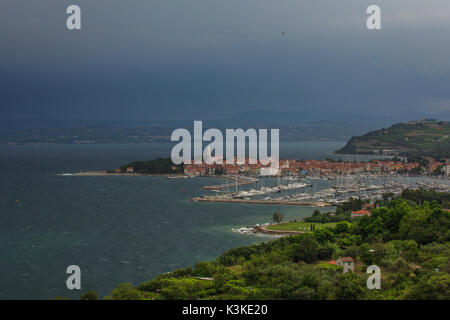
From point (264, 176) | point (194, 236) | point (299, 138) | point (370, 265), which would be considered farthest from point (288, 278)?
point (299, 138)

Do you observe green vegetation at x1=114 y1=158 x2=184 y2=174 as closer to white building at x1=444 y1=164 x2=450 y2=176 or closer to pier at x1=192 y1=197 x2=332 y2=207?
Result: pier at x1=192 y1=197 x2=332 y2=207

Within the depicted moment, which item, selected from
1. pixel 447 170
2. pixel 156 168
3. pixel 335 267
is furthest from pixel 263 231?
pixel 447 170

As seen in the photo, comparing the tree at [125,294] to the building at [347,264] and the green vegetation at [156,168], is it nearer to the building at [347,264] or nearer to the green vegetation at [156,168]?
the building at [347,264]

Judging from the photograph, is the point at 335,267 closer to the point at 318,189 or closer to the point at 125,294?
the point at 125,294

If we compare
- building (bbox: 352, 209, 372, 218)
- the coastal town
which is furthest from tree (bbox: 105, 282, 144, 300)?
the coastal town
